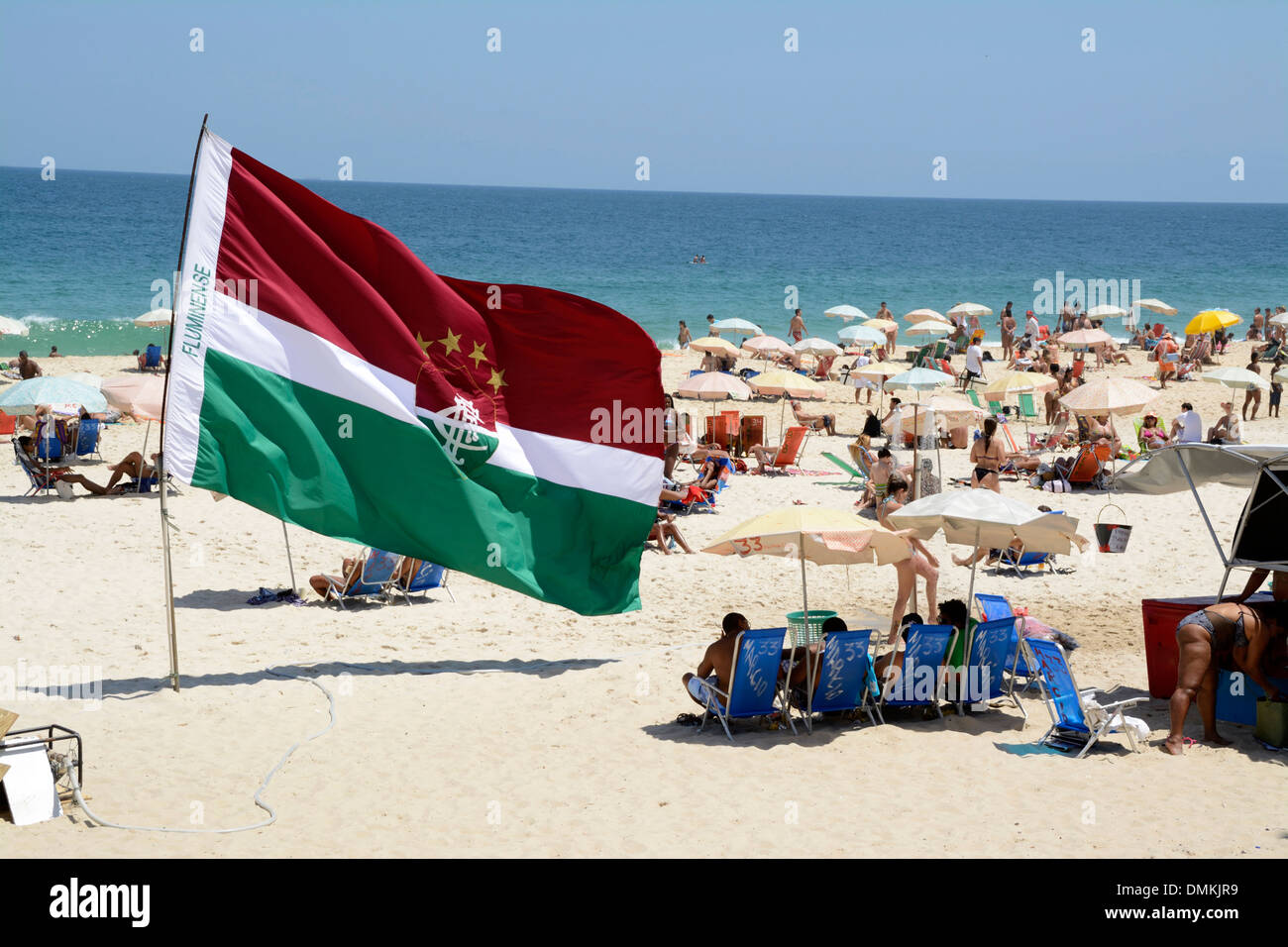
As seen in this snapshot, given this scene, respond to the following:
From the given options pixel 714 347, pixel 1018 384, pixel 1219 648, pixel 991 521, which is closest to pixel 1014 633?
pixel 991 521

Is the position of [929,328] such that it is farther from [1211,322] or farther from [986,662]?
[986,662]

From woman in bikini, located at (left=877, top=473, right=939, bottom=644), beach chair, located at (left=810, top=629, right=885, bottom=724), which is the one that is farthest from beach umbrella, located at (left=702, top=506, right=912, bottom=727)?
woman in bikini, located at (left=877, top=473, right=939, bottom=644)

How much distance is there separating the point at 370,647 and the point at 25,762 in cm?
384

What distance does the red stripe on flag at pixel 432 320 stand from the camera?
8.49 meters

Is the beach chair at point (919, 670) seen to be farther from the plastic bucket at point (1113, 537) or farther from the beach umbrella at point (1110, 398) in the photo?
the beach umbrella at point (1110, 398)

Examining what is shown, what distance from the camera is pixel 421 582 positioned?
455 inches

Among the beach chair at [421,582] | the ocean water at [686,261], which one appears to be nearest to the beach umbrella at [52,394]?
the beach chair at [421,582]

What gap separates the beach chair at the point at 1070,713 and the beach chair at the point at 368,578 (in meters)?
5.83

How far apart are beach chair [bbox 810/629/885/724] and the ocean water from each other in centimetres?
3228

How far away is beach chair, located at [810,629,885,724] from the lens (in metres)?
8.16

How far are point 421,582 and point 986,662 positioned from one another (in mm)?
5402

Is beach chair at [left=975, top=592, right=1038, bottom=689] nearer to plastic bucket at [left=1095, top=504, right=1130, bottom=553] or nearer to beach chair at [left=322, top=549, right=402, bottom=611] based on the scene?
plastic bucket at [left=1095, top=504, right=1130, bottom=553]
